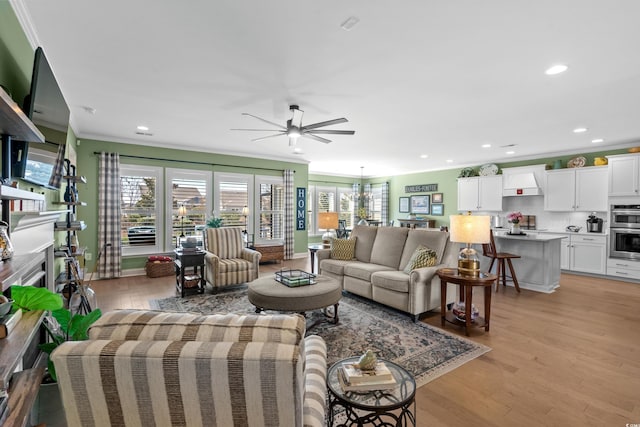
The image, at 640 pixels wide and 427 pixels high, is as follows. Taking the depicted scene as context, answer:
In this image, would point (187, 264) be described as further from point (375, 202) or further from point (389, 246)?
point (375, 202)

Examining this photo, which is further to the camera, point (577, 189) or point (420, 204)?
point (420, 204)

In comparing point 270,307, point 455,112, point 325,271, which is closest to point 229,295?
point 325,271

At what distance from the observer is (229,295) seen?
14.7ft

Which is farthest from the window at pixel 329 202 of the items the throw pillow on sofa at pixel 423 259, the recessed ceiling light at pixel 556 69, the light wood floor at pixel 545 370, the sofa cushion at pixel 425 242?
the recessed ceiling light at pixel 556 69

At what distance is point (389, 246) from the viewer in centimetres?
434

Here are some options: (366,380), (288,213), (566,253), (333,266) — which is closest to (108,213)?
(288,213)

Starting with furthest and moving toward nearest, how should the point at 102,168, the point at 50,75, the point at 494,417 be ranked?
the point at 102,168
the point at 50,75
the point at 494,417

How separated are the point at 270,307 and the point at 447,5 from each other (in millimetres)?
2771

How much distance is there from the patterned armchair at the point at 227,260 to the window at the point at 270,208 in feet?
7.16

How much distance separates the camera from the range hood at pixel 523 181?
676 centimetres

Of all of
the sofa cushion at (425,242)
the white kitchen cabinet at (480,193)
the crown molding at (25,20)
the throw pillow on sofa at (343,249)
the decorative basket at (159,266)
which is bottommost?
the decorative basket at (159,266)

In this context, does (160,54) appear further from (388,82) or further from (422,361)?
(422,361)

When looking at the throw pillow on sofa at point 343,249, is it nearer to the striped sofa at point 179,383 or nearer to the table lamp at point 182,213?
the table lamp at point 182,213

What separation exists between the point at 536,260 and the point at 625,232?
2251 millimetres
